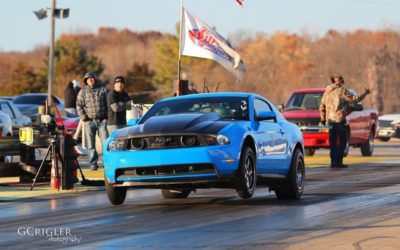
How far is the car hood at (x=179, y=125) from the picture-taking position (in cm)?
1329

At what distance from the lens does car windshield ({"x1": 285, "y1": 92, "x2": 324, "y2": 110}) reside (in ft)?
92.1

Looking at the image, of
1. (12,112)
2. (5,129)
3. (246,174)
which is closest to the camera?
(246,174)

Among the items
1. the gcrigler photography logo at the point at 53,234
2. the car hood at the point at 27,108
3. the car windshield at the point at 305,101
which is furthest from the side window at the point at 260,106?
the car hood at the point at 27,108

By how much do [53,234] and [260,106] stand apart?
5.06 metres

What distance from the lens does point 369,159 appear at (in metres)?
26.9

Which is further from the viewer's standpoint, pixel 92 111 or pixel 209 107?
pixel 92 111

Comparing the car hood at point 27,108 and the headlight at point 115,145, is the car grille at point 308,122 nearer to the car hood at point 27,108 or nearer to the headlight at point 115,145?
the headlight at point 115,145

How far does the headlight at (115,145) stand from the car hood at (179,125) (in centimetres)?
8

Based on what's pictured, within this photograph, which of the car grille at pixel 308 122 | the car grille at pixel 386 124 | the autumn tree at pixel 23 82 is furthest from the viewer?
the autumn tree at pixel 23 82

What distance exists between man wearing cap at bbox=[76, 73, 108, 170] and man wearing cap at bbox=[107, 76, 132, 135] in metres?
0.50

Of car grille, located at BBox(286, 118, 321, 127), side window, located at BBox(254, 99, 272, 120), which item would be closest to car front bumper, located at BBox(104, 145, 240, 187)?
side window, located at BBox(254, 99, 272, 120)

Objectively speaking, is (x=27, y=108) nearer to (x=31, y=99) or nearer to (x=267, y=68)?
(x=31, y=99)

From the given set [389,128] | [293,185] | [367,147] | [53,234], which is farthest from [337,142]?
[389,128]

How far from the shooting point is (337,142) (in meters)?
23.4
